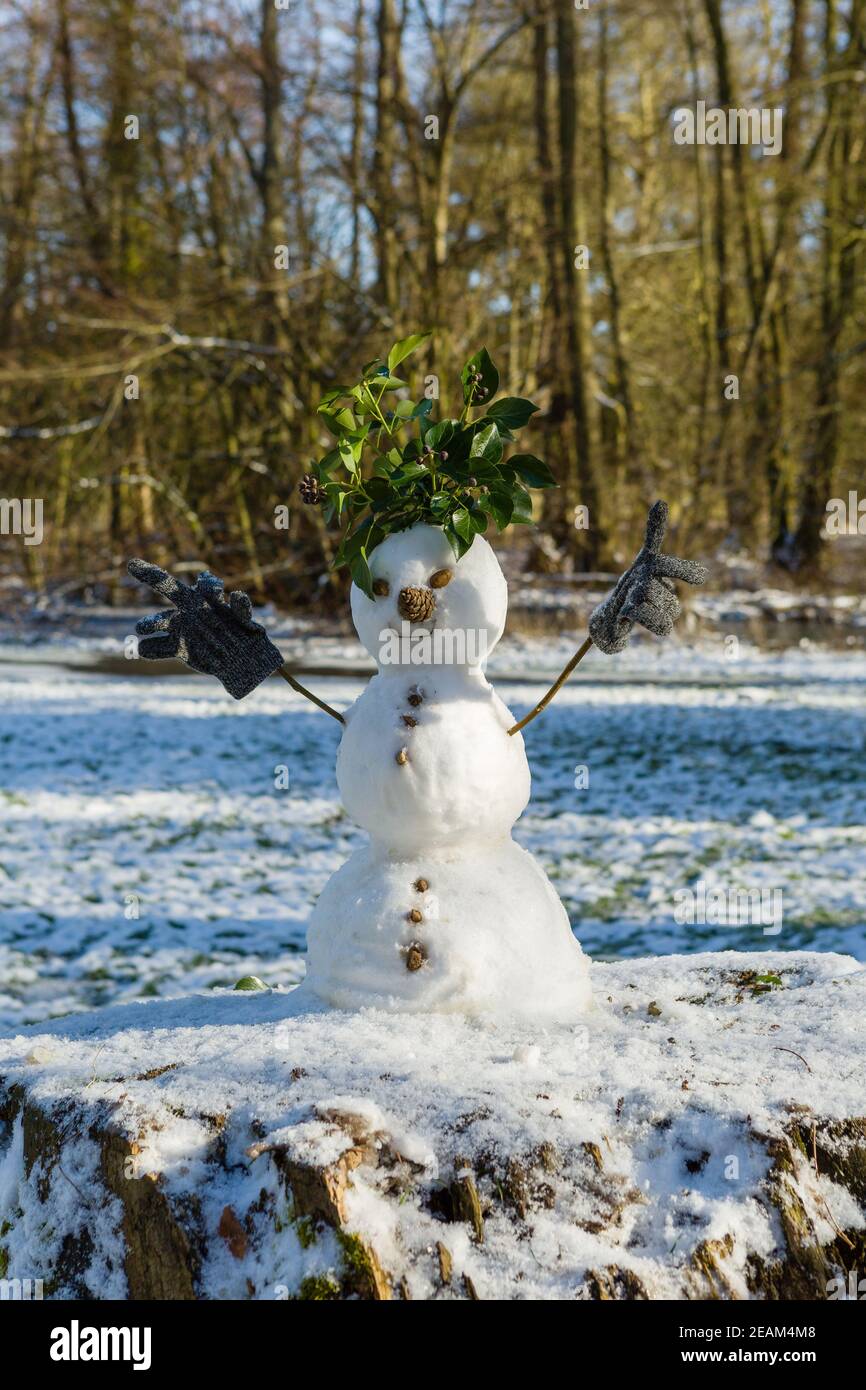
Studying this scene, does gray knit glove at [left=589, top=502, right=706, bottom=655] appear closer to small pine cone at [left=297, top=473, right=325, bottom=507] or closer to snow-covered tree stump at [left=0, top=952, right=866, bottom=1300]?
small pine cone at [left=297, top=473, right=325, bottom=507]

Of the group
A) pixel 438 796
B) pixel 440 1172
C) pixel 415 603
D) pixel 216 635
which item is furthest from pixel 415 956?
pixel 216 635

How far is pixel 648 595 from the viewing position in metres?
2.77

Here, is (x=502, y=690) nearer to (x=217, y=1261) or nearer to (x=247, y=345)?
(x=247, y=345)

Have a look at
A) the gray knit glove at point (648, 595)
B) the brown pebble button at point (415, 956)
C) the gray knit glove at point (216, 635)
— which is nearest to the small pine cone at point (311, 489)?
the gray knit glove at point (216, 635)

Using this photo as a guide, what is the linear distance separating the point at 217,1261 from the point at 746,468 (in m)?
15.9

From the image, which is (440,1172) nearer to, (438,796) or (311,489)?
(438,796)

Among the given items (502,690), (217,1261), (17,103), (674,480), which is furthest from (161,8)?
(217,1261)

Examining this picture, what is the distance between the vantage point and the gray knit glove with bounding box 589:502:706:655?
2756 mm

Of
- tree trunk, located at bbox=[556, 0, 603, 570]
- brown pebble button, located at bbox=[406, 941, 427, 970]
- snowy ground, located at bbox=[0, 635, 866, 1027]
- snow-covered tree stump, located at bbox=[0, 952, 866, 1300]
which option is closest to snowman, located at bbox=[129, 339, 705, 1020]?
brown pebble button, located at bbox=[406, 941, 427, 970]

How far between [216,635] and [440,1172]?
1368mm

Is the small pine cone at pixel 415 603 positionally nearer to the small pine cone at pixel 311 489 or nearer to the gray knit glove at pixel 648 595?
the small pine cone at pixel 311 489

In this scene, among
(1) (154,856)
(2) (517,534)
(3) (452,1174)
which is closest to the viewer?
(3) (452,1174)

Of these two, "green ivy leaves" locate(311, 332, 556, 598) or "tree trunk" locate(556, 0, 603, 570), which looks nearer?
"green ivy leaves" locate(311, 332, 556, 598)

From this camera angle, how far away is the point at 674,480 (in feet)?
55.0
